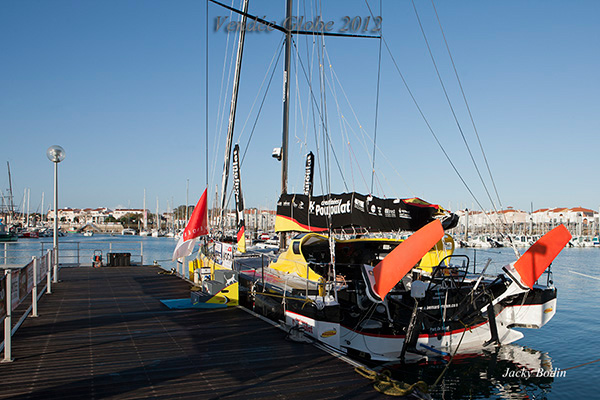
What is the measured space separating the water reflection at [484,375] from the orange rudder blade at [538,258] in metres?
2.49

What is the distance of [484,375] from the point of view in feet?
36.8

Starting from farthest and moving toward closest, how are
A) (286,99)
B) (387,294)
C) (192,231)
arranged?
1. (286,99)
2. (192,231)
3. (387,294)

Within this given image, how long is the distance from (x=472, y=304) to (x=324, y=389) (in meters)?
6.11

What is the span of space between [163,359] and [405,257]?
458cm

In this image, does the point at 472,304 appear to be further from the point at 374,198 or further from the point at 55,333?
the point at 55,333

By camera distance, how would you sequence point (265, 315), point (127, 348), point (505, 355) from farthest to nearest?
point (505, 355) < point (265, 315) < point (127, 348)

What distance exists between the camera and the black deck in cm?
648

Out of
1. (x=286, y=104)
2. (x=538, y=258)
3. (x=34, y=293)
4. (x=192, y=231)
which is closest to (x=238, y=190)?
(x=192, y=231)

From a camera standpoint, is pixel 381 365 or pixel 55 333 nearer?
pixel 55 333

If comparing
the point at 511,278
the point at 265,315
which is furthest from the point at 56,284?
the point at 511,278

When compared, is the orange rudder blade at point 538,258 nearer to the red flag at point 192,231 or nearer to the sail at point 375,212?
the sail at point 375,212

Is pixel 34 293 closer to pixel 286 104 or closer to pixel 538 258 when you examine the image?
pixel 286 104

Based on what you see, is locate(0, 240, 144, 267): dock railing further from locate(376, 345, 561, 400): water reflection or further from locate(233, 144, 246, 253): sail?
locate(376, 345, 561, 400): water reflection

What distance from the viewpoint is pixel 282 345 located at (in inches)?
355
